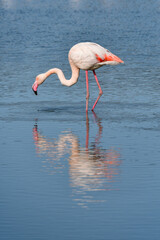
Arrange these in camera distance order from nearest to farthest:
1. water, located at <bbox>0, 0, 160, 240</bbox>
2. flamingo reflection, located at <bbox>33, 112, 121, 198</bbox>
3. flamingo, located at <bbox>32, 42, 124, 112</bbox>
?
1. water, located at <bbox>0, 0, 160, 240</bbox>
2. flamingo reflection, located at <bbox>33, 112, 121, 198</bbox>
3. flamingo, located at <bbox>32, 42, 124, 112</bbox>

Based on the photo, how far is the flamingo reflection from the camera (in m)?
9.09

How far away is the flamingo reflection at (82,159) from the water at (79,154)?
14 mm

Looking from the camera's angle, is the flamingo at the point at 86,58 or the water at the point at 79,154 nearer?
the water at the point at 79,154

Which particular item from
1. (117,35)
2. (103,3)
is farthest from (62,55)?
(103,3)

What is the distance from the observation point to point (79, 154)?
35.1 ft

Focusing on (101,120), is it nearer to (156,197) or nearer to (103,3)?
(156,197)

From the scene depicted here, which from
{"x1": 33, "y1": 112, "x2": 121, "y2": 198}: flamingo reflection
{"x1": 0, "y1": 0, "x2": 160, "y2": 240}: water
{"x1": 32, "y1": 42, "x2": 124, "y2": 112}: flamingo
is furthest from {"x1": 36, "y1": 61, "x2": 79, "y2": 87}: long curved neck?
{"x1": 33, "y1": 112, "x2": 121, "y2": 198}: flamingo reflection

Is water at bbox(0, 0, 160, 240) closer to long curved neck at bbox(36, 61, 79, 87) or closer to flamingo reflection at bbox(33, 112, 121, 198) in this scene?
flamingo reflection at bbox(33, 112, 121, 198)

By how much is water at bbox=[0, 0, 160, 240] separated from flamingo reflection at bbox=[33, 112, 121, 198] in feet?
0.05

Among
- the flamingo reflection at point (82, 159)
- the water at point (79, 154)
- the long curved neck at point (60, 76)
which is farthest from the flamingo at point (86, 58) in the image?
the flamingo reflection at point (82, 159)

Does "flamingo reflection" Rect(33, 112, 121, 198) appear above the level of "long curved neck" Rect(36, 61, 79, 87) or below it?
below

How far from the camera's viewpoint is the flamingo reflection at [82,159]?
9.09 meters

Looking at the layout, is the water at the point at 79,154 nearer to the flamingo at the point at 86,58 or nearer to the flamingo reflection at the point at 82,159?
the flamingo reflection at the point at 82,159

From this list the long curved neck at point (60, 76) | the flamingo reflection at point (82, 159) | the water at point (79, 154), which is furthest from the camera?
the long curved neck at point (60, 76)
